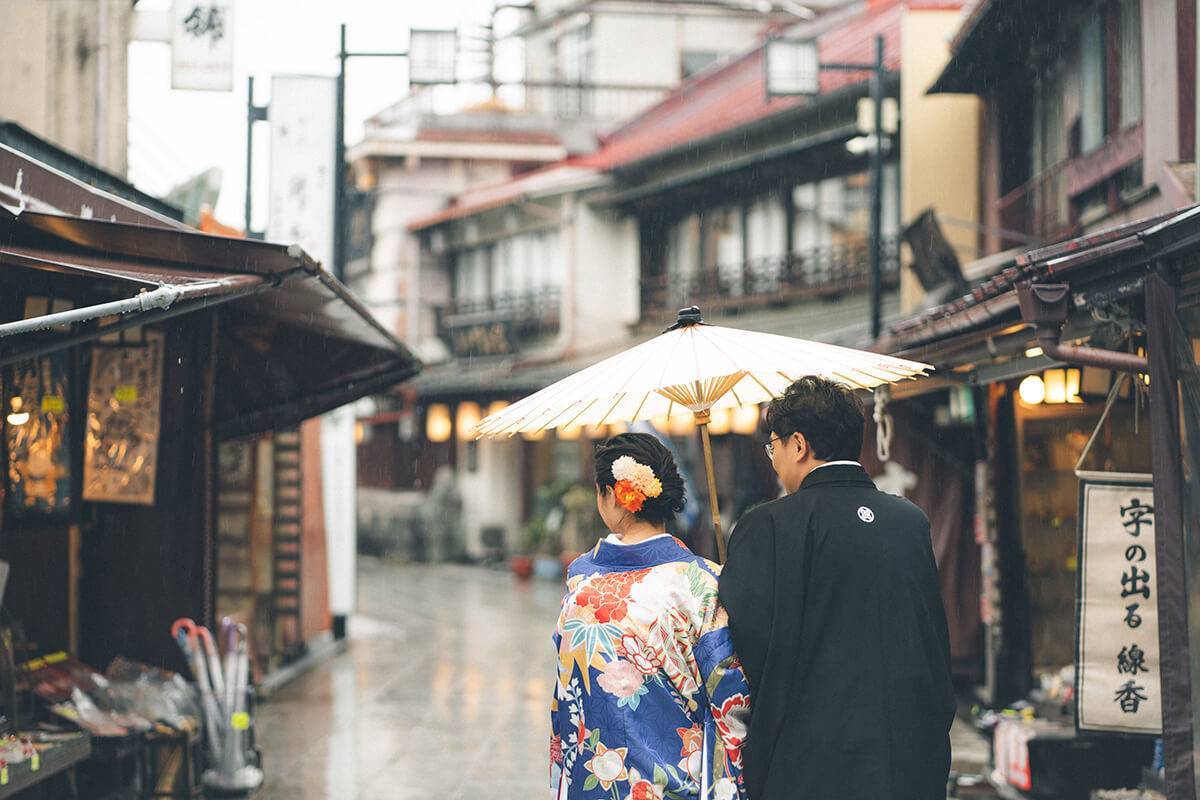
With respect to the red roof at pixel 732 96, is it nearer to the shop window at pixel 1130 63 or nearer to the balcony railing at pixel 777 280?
the balcony railing at pixel 777 280

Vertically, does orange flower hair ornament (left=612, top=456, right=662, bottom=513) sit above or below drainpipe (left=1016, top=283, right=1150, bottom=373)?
below

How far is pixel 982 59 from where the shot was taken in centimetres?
1380

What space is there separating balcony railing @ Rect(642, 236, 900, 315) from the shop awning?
477 inches

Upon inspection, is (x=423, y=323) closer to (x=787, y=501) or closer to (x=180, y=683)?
(x=180, y=683)

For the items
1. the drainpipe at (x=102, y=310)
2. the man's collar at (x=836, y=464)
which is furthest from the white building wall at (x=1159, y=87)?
the drainpipe at (x=102, y=310)

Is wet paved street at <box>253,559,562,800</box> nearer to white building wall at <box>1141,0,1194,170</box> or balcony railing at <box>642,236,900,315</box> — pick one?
white building wall at <box>1141,0,1194,170</box>

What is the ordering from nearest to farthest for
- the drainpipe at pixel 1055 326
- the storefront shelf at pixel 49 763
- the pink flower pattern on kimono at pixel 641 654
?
1. the pink flower pattern on kimono at pixel 641 654
2. the drainpipe at pixel 1055 326
3. the storefront shelf at pixel 49 763

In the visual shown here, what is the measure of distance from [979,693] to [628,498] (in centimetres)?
870

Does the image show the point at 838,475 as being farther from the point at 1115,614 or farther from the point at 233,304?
the point at 233,304

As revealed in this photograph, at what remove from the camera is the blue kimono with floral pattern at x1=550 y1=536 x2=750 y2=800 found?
12.5ft

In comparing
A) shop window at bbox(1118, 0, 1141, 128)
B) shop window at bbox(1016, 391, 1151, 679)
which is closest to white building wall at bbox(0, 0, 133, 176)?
shop window at bbox(1016, 391, 1151, 679)

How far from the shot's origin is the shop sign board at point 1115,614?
6367mm

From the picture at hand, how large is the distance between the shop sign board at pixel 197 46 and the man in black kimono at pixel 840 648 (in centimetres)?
924

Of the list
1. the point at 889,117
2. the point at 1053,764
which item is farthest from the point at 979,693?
the point at 889,117
